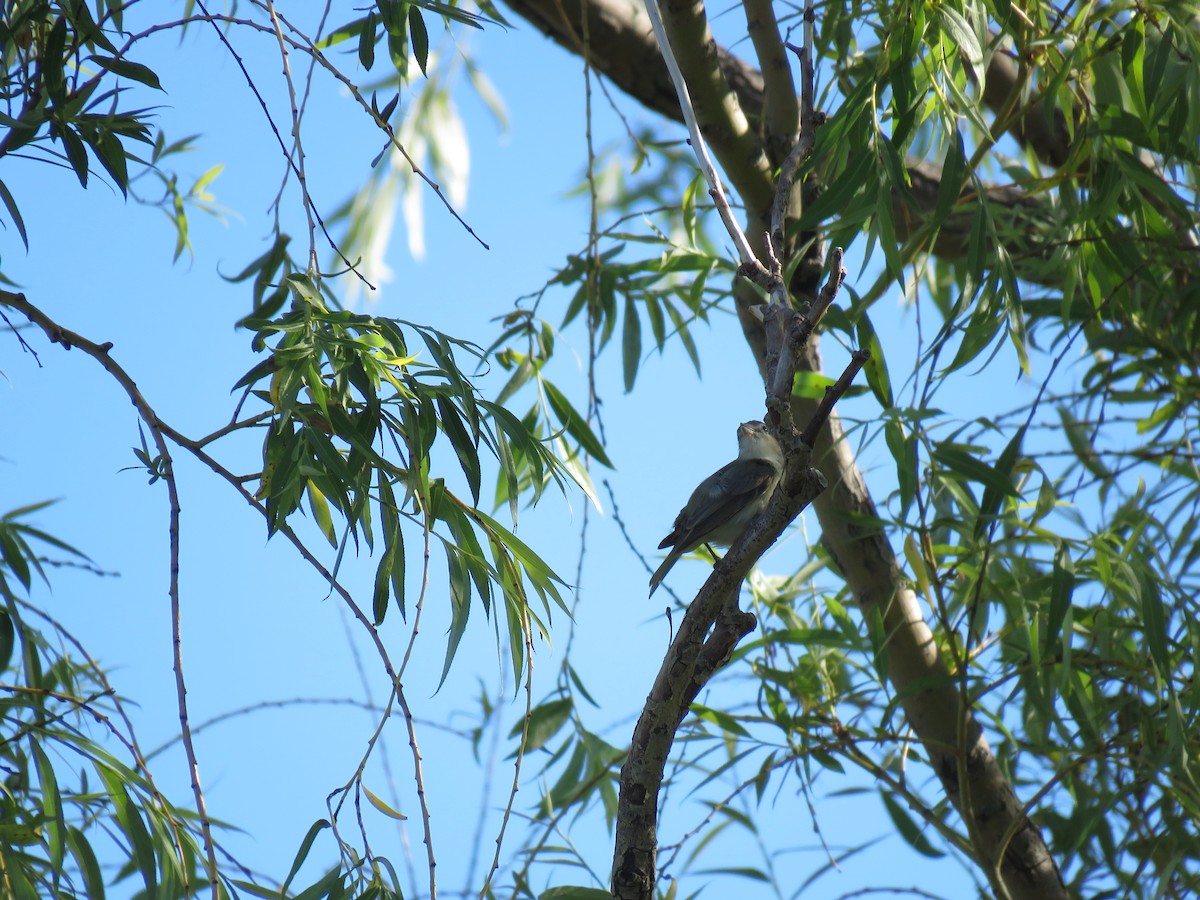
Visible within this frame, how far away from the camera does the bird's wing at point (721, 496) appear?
7.01ft

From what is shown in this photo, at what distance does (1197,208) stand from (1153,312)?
33cm

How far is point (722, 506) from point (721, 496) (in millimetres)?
25

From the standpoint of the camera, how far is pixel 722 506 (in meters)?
2.14

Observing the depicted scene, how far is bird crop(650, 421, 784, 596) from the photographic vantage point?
2133mm

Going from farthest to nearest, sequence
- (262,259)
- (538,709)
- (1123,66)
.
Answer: (538,709)
(262,259)
(1123,66)

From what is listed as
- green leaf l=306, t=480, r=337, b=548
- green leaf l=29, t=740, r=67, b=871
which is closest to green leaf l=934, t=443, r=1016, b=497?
green leaf l=306, t=480, r=337, b=548

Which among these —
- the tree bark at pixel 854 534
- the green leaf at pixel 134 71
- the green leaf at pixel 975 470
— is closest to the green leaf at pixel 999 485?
the green leaf at pixel 975 470

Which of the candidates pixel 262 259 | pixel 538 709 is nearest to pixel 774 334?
pixel 262 259

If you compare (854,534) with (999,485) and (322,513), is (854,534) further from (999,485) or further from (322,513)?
(322,513)

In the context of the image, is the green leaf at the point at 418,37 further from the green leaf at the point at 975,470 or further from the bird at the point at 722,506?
the green leaf at the point at 975,470

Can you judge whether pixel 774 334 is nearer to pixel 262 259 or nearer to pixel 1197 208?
pixel 262 259

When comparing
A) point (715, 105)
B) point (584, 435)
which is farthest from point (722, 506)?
point (715, 105)

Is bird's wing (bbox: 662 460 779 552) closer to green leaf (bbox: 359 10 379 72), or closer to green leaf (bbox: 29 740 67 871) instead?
green leaf (bbox: 359 10 379 72)

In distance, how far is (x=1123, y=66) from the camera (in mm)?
1938
